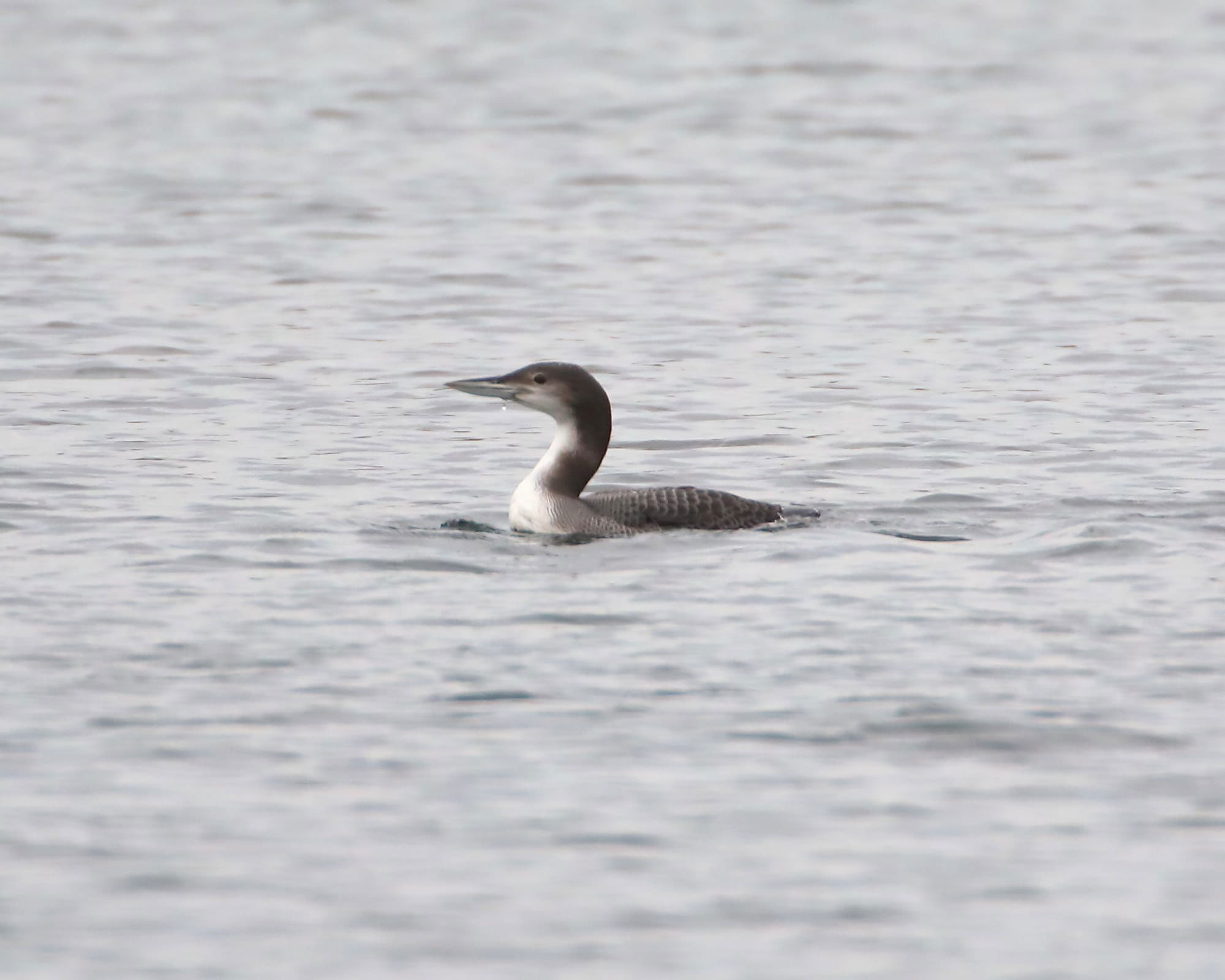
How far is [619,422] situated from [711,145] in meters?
13.4

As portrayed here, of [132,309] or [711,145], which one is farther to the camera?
[711,145]

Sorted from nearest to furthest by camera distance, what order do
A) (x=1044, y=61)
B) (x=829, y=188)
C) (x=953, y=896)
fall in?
1. (x=953, y=896)
2. (x=829, y=188)
3. (x=1044, y=61)

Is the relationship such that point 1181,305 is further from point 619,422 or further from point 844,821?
point 844,821

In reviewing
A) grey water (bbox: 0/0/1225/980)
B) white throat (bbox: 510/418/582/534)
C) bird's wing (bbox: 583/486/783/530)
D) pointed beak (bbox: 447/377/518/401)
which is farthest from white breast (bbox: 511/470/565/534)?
pointed beak (bbox: 447/377/518/401)

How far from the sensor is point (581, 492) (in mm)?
11195

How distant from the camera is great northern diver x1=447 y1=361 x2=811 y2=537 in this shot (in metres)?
10.7

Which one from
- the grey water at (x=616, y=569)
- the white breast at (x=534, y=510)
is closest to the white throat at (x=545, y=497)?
the white breast at (x=534, y=510)

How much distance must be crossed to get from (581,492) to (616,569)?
111 centimetres

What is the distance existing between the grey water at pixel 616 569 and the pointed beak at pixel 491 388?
659 millimetres

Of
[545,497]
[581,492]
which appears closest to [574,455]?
[581,492]

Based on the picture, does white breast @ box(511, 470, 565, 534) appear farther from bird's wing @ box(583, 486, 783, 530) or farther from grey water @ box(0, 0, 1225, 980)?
bird's wing @ box(583, 486, 783, 530)

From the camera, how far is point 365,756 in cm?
731

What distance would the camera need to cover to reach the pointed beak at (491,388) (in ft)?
37.0

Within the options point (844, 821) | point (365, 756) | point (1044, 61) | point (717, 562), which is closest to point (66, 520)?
point (717, 562)
